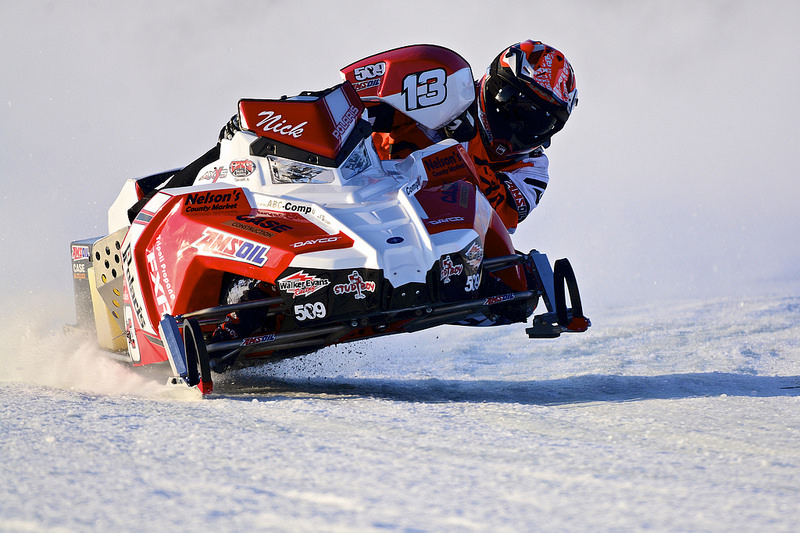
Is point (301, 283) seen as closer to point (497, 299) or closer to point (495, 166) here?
point (497, 299)

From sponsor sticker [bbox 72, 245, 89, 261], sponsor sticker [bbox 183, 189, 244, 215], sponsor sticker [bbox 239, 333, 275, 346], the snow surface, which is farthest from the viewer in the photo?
sponsor sticker [bbox 72, 245, 89, 261]

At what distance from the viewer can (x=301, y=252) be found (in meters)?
4.09

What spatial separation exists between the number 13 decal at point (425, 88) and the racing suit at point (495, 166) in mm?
158

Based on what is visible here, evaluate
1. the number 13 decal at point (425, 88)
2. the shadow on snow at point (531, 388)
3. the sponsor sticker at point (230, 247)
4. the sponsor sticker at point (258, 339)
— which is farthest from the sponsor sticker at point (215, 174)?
the number 13 decal at point (425, 88)

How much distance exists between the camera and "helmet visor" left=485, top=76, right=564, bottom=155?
648 cm

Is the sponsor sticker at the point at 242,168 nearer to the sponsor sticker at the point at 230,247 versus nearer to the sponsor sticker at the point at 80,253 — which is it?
the sponsor sticker at the point at 230,247

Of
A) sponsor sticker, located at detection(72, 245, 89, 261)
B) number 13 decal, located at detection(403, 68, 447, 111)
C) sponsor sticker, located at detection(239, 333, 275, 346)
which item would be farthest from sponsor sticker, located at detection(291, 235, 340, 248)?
sponsor sticker, located at detection(72, 245, 89, 261)

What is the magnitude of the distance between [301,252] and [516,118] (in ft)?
10.2

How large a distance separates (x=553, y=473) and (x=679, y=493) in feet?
1.24

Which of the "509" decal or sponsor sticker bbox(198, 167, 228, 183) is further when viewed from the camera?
sponsor sticker bbox(198, 167, 228, 183)

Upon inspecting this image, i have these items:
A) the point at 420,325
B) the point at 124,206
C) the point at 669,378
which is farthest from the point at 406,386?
the point at 124,206

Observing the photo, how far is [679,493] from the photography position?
88.8 inches

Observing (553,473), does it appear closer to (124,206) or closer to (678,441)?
(678,441)

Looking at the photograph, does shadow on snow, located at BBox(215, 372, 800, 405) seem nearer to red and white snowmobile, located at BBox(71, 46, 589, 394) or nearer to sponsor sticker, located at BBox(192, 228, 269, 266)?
red and white snowmobile, located at BBox(71, 46, 589, 394)
